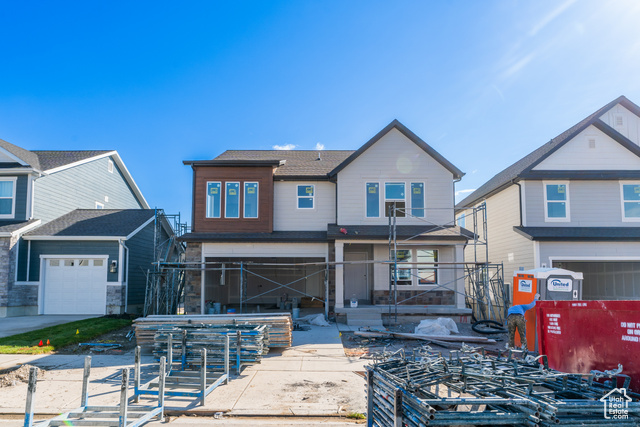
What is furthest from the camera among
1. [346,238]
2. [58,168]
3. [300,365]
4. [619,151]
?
[58,168]

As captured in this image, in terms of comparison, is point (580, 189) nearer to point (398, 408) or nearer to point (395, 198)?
point (395, 198)

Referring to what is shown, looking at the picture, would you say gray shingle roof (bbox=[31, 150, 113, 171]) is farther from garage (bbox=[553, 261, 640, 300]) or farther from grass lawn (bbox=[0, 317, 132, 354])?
garage (bbox=[553, 261, 640, 300])

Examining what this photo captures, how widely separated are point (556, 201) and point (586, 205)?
1.16m

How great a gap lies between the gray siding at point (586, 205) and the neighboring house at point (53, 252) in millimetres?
16242

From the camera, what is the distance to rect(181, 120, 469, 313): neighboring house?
1593 centimetres

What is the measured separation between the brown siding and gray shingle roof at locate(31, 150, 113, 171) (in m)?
7.72

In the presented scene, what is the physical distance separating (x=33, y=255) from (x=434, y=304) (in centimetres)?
1639

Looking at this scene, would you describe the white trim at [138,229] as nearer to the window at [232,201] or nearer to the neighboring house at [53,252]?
the neighboring house at [53,252]

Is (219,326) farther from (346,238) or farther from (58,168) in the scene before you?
(58,168)

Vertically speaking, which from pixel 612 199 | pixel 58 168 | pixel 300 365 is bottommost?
pixel 300 365

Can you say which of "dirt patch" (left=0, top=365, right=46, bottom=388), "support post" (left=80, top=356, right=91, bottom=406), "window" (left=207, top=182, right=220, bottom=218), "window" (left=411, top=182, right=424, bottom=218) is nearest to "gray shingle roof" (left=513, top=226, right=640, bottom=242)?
"window" (left=411, top=182, right=424, bottom=218)

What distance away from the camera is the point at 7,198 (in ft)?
58.5

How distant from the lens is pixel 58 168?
19.1m

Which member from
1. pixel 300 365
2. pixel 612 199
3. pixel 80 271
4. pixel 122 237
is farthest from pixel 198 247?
pixel 612 199
